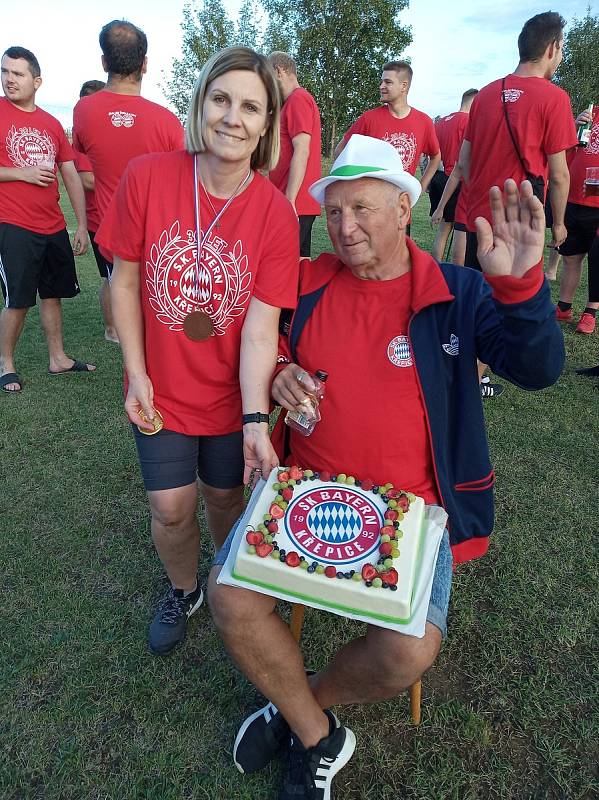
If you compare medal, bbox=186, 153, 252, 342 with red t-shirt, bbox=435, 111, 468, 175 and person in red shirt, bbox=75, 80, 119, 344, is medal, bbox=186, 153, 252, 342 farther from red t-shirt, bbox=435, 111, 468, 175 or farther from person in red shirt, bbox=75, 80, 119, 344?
red t-shirt, bbox=435, 111, 468, 175

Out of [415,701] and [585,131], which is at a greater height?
[585,131]

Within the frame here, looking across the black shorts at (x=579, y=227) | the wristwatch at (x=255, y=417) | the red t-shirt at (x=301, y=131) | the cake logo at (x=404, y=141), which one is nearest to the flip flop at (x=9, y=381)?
the red t-shirt at (x=301, y=131)

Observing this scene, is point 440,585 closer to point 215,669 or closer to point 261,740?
point 261,740

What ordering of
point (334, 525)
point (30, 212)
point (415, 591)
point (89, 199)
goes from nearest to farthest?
point (415, 591) → point (334, 525) → point (30, 212) → point (89, 199)

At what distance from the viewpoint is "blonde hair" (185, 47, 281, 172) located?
1.76 metres

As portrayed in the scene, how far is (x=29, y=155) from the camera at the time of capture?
4152 mm

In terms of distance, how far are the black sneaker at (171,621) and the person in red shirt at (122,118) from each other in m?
2.96

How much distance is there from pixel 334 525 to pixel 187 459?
2.32 feet

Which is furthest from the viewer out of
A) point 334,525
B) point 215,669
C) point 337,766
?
point 215,669

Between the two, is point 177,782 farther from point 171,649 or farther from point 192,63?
point 192,63

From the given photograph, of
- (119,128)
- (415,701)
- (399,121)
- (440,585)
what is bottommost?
(415,701)

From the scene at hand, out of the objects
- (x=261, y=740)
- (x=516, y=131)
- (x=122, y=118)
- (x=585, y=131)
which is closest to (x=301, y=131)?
(x=122, y=118)

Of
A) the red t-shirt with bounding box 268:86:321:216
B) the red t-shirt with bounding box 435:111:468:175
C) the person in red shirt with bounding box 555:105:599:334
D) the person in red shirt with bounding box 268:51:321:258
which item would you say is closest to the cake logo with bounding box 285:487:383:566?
the red t-shirt with bounding box 268:86:321:216

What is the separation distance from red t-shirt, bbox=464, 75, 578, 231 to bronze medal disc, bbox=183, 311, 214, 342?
2839mm
